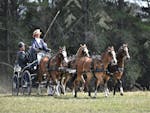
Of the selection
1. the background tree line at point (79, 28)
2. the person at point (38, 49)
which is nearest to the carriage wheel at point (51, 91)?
the person at point (38, 49)

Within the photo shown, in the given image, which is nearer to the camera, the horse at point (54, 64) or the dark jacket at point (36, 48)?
the horse at point (54, 64)

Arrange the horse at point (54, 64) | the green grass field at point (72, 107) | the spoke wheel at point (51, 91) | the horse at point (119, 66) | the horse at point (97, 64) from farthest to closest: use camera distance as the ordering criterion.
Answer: the spoke wheel at point (51, 91) < the horse at point (119, 66) < the horse at point (54, 64) < the horse at point (97, 64) < the green grass field at point (72, 107)

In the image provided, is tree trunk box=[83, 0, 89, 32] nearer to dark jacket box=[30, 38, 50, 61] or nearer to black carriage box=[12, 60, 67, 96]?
black carriage box=[12, 60, 67, 96]

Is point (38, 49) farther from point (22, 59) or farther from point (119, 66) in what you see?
point (119, 66)

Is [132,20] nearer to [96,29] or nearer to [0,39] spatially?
[96,29]

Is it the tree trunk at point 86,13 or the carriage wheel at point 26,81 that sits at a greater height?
the tree trunk at point 86,13

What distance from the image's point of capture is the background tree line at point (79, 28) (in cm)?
4104

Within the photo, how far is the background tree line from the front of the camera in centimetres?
4104

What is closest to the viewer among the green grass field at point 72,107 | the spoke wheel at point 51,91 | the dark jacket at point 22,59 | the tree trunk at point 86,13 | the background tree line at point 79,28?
the green grass field at point 72,107

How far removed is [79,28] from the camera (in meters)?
42.1

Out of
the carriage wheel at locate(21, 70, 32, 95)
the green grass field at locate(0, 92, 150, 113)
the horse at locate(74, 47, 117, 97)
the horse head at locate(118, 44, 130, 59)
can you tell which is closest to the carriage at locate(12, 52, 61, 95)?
the carriage wheel at locate(21, 70, 32, 95)

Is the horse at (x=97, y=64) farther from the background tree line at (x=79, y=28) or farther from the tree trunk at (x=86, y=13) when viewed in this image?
the tree trunk at (x=86, y=13)

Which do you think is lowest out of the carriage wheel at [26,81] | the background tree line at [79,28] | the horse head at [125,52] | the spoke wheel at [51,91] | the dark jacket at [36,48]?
the spoke wheel at [51,91]

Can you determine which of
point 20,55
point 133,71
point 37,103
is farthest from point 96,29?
point 37,103
